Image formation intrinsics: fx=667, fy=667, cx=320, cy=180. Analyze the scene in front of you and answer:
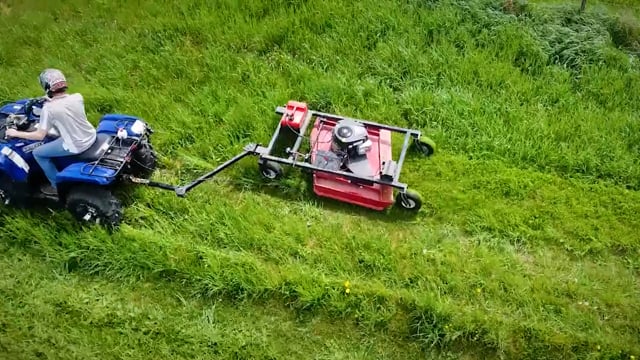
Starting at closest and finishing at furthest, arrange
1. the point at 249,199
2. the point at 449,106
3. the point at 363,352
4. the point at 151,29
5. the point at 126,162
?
the point at 363,352 → the point at 126,162 → the point at 249,199 → the point at 449,106 → the point at 151,29

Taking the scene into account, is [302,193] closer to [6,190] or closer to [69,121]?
[69,121]

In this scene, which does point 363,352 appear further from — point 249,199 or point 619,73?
point 619,73

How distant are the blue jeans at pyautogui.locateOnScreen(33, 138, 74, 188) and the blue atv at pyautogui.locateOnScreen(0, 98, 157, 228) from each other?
0.08 metres

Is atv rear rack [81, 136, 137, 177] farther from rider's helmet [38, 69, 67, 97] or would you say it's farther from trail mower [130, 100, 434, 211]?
rider's helmet [38, 69, 67, 97]

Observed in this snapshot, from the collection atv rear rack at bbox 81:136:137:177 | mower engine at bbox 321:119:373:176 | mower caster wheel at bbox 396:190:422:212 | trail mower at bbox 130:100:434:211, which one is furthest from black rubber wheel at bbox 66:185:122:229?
mower caster wheel at bbox 396:190:422:212

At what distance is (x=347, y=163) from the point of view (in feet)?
20.8

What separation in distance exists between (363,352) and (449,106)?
3.01 meters

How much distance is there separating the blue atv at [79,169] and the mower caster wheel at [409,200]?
252 cm

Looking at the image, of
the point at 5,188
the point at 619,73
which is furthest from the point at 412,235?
the point at 5,188

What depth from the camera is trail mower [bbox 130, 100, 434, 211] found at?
6250mm

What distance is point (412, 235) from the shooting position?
20.5ft

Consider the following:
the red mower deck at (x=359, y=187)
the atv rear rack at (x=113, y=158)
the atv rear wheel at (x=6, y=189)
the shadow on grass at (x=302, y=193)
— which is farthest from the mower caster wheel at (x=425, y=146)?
the atv rear wheel at (x=6, y=189)

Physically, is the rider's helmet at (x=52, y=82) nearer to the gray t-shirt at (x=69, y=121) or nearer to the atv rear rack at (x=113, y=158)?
the gray t-shirt at (x=69, y=121)

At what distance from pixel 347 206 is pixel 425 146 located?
106 centimetres
